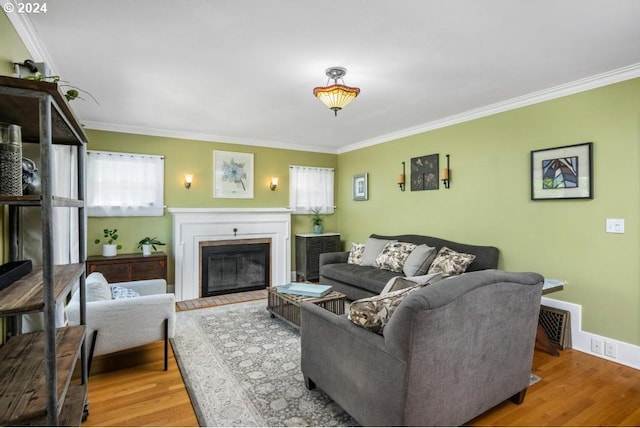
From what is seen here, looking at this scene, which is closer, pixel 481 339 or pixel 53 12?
pixel 481 339

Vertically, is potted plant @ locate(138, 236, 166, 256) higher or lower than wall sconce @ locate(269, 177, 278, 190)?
lower

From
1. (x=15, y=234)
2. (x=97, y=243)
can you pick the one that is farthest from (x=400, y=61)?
(x=97, y=243)

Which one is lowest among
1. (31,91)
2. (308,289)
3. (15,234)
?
(308,289)

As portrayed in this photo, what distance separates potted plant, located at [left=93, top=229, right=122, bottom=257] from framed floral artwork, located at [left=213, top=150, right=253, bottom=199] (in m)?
1.46

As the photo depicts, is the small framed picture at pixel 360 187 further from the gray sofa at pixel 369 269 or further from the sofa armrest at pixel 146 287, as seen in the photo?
the sofa armrest at pixel 146 287

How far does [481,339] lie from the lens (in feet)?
6.07

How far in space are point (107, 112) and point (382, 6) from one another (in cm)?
355

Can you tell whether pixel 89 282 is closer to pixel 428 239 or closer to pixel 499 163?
pixel 428 239

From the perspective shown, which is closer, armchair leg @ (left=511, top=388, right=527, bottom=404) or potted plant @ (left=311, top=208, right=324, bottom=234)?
armchair leg @ (left=511, top=388, right=527, bottom=404)

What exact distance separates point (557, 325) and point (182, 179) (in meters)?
4.95

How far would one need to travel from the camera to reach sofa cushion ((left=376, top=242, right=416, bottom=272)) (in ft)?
14.2

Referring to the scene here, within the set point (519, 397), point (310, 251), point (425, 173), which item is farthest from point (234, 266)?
point (519, 397)

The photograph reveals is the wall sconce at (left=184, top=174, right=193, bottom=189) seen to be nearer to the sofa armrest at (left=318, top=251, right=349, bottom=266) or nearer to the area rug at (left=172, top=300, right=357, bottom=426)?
the area rug at (left=172, top=300, right=357, bottom=426)

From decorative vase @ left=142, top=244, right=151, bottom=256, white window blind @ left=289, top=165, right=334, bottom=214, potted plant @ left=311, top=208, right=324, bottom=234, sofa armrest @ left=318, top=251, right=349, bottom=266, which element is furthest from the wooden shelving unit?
potted plant @ left=311, top=208, right=324, bottom=234
